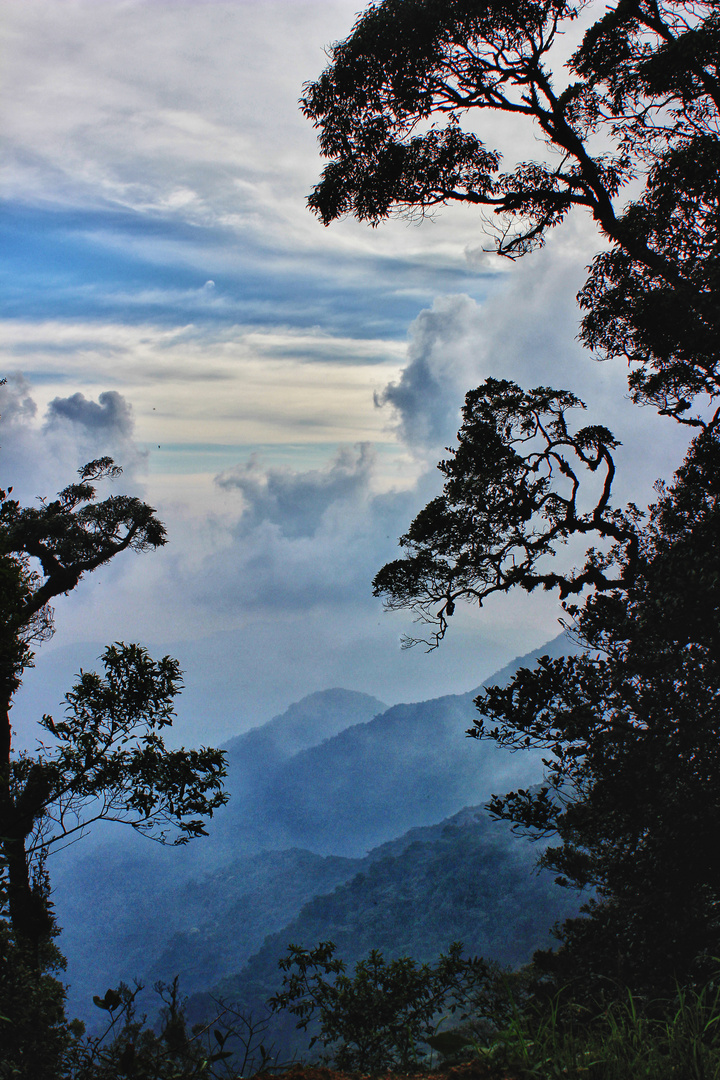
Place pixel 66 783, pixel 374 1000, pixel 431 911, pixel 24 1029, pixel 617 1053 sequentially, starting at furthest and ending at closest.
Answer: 1. pixel 431 911
2. pixel 374 1000
3. pixel 66 783
4. pixel 24 1029
5. pixel 617 1053

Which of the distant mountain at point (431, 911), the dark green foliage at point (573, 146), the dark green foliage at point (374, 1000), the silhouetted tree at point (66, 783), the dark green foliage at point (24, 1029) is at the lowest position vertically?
the distant mountain at point (431, 911)

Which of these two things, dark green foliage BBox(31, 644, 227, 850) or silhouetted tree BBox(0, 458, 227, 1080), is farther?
dark green foliage BBox(31, 644, 227, 850)

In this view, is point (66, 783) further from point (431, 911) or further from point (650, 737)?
point (431, 911)

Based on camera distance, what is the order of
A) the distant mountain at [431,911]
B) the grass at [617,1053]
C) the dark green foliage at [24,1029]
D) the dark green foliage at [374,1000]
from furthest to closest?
1. the distant mountain at [431,911]
2. the dark green foliage at [374,1000]
3. the dark green foliage at [24,1029]
4. the grass at [617,1053]

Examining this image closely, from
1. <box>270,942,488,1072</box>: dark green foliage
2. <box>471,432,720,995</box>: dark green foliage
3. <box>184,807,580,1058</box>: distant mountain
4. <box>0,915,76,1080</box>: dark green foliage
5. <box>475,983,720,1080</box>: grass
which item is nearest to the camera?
<box>475,983,720,1080</box>: grass

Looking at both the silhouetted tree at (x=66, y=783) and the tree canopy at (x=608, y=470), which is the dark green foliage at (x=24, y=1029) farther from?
the tree canopy at (x=608, y=470)

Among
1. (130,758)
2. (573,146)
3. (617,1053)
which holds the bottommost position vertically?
(617,1053)

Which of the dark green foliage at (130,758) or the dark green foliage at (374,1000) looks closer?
the dark green foliage at (130,758)

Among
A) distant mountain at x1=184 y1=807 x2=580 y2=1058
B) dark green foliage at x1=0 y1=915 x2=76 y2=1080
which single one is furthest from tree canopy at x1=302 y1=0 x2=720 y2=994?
distant mountain at x1=184 y1=807 x2=580 y2=1058

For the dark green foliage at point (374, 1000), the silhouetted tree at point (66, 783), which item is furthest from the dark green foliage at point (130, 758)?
the dark green foliage at point (374, 1000)

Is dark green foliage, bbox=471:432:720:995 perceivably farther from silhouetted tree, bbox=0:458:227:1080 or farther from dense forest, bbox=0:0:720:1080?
silhouetted tree, bbox=0:458:227:1080

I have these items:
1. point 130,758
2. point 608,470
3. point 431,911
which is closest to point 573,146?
point 608,470

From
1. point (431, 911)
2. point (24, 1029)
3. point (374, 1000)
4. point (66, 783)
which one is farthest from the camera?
point (431, 911)

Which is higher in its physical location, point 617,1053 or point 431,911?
point 617,1053
